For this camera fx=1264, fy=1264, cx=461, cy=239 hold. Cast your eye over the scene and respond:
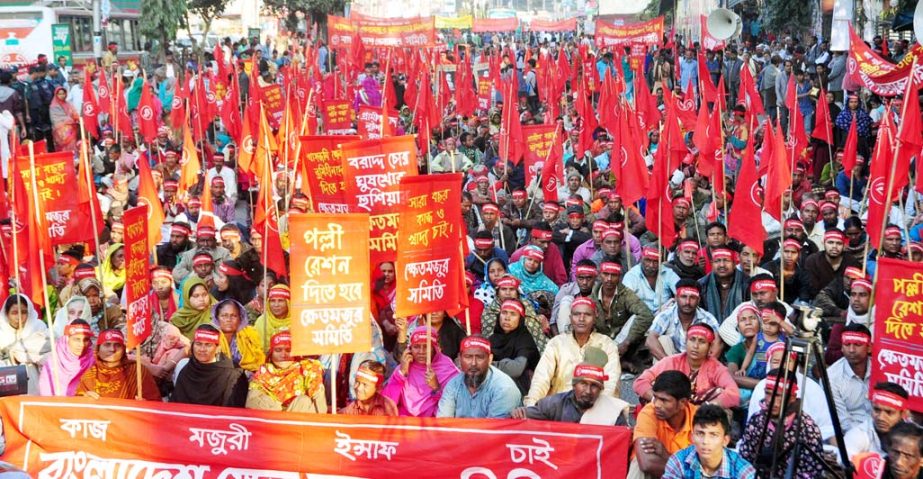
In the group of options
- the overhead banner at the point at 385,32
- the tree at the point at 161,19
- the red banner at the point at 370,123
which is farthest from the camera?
the tree at the point at 161,19

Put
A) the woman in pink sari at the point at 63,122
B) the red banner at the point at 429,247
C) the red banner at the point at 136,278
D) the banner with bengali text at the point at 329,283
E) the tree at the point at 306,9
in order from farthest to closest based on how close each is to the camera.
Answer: the tree at the point at 306,9
the woman in pink sari at the point at 63,122
the red banner at the point at 429,247
the red banner at the point at 136,278
the banner with bengali text at the point at 329,283

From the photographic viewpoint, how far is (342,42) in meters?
29.8

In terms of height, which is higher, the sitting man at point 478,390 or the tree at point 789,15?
the tree at point 789,15

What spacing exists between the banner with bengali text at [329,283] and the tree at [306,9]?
38863 mm

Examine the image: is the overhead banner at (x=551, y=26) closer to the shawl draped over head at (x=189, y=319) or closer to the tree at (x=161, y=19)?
the tree at (x=161, y=19)

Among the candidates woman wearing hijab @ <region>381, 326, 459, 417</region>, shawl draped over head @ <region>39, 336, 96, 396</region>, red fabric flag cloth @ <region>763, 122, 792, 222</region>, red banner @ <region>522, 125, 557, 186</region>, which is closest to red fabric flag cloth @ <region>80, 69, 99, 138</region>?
red banner @ <region>522, 125, 557, 186</region>

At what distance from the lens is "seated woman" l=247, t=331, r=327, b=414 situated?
7.80m

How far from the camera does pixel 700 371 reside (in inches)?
300

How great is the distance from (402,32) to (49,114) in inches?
468

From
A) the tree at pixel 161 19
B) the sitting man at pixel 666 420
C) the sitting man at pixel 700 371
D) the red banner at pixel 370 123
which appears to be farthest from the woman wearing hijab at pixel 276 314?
the tree at pixel 161 19

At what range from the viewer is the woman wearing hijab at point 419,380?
25.9ft

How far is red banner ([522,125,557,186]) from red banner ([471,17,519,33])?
50.2 m

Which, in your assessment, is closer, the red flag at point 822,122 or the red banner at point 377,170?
the red banner at point 377,170

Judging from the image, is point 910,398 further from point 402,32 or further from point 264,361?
point 402,32
